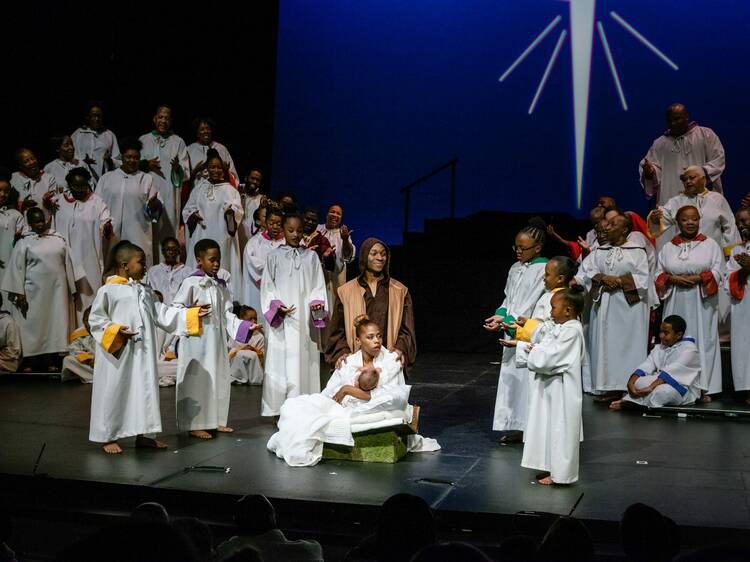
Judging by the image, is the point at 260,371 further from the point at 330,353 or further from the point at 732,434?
the point at 732,434

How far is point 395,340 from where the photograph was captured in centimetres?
666

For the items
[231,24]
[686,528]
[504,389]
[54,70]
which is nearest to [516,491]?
[686,528]

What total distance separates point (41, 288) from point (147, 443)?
4.23 meters

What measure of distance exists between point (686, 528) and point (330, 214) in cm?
724

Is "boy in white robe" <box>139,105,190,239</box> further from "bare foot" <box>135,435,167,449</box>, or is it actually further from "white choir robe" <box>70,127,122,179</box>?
"bare foot" <box>135,435,167,449</box>

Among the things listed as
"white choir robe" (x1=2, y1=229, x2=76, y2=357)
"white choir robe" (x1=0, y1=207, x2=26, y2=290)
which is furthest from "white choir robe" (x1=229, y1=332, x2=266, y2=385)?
"white choir robe" (x1=0, y1=207, x2=26, y2=290)

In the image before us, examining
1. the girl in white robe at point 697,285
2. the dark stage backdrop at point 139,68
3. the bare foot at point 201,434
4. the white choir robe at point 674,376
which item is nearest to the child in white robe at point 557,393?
the bare foot at point 201,434

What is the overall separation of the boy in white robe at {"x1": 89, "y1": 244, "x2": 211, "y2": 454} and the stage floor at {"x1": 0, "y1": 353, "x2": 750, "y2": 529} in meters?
0.17

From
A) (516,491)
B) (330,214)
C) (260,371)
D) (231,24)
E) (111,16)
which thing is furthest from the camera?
(231,24)

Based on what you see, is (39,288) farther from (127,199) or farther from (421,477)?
(421,477)

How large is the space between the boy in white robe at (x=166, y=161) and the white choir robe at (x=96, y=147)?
0.36 meters

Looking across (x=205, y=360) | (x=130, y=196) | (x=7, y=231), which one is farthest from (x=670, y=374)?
(x=7, y=231)

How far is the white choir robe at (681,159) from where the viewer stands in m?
10.4

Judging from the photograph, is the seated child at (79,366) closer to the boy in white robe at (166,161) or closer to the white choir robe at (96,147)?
the boy in white robe at (166,161)
